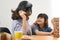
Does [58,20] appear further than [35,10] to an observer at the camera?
No

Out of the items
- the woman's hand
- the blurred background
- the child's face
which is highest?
the blurred background

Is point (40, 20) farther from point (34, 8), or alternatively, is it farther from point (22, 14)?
point (34, 8)

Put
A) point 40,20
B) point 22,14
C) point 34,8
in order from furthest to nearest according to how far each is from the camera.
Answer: point 34,8, point 40,20, point 22,14

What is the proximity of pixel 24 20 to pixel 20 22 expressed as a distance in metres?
0.10

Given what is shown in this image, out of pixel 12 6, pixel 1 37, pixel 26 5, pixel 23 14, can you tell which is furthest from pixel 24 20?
pixel 12 6

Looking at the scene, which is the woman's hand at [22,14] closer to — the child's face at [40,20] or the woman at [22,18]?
the woman at [22,18]

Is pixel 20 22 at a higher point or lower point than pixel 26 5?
lower

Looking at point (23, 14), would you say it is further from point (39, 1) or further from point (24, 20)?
point (39, 1)

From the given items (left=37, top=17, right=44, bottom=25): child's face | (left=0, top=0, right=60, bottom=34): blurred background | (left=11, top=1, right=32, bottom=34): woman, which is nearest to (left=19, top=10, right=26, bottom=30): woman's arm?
(left=11, top=1, right=32, bottom=34): woman

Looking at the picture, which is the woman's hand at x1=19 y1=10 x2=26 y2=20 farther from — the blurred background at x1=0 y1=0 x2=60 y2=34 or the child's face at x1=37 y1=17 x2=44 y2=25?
the blurred background at x1=0 y1=0 x2=60 y2=34

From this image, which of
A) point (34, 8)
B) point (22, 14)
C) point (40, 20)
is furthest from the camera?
point (34, 8)

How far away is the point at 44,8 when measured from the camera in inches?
168

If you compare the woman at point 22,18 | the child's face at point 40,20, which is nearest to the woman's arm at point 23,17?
the woman at point 22,18

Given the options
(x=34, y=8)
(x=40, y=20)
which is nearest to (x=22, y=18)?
(x=40, y=20)
